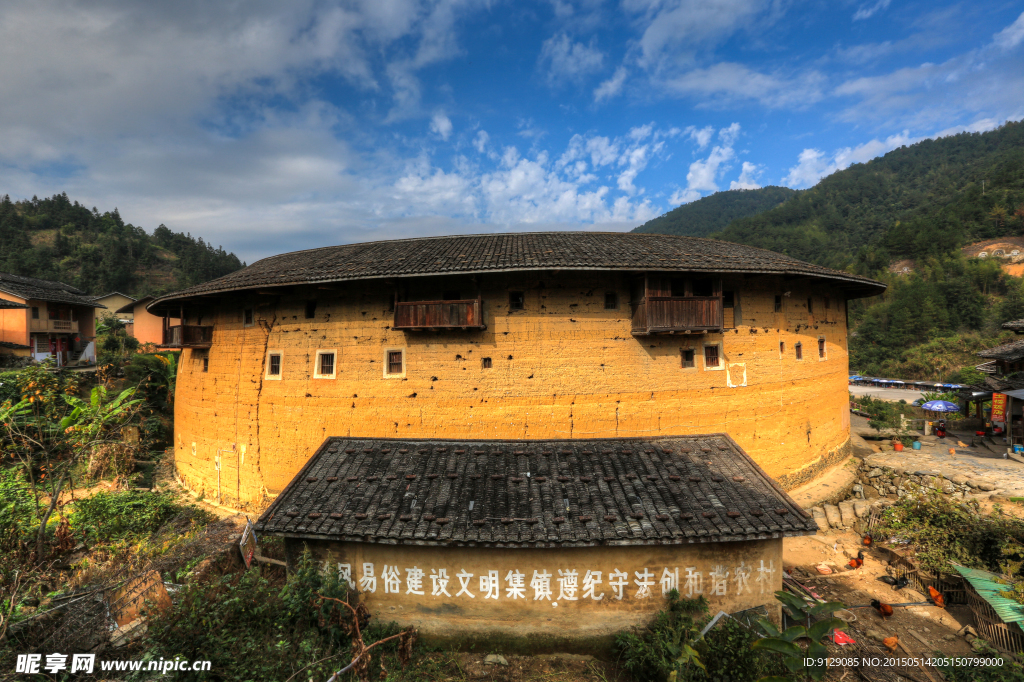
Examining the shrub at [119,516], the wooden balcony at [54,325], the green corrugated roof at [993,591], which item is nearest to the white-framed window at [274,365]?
the shrub at [119,516]

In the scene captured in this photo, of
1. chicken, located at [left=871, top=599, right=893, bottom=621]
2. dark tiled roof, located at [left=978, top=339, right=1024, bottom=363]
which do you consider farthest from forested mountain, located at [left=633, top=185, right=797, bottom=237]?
chicken, located at [left=871, top=599, right=893, bottom=621]

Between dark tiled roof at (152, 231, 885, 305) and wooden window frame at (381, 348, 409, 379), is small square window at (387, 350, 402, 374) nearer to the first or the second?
wooden window frame at (381, 348, 409, 379)

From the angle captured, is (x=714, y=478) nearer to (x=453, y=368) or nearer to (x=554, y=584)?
(x=554, y=584)

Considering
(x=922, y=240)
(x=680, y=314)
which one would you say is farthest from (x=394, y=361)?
(x=922, y=240)

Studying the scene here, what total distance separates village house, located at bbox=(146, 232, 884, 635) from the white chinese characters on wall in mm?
79

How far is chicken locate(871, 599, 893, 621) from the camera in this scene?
9.24 m

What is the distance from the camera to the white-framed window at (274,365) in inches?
537

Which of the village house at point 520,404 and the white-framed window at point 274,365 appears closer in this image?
the village house at point 520,404

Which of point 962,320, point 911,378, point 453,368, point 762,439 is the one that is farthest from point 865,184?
point 453,368

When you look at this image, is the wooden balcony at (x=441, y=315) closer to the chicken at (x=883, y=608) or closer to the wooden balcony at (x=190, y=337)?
the wooden balcony at (x=190, y=337)

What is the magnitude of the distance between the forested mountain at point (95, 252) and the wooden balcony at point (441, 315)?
200 ft

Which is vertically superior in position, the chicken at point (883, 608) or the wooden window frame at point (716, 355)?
the wooden window frame at point (716, 355)

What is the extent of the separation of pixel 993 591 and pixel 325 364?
57.9ft

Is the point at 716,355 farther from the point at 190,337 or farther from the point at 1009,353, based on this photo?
the point at 1009,353
